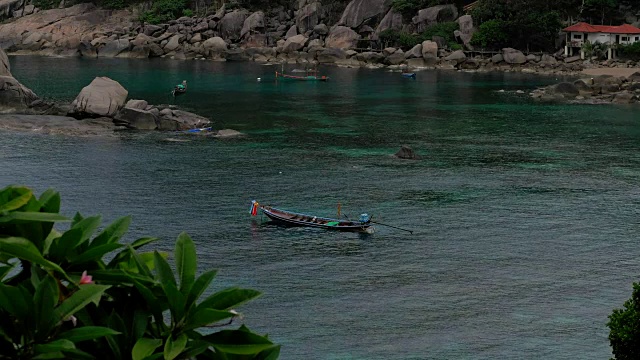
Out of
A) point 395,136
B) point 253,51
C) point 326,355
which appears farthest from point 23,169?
point 253,51

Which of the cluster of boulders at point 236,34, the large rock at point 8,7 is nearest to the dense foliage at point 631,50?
the cluster of boulders at point 236,34

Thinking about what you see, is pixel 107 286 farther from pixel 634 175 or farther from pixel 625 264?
pixel 634 175

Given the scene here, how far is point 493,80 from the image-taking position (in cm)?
11956

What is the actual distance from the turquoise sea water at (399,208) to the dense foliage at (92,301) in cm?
2272

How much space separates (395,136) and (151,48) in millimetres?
83751

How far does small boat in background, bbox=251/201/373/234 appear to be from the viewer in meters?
47.0

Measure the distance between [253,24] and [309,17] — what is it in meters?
9.34

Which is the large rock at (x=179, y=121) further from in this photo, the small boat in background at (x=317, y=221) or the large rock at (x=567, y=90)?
the large rock at (x=567, y=90)

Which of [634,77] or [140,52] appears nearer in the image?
[634,77]

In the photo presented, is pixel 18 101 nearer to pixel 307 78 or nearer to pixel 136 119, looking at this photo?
pixel 136 119

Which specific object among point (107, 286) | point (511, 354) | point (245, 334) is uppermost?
point (107, 286)

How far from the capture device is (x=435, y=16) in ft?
468

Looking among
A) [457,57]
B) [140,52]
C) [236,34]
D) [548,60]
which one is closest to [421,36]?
[457,57]

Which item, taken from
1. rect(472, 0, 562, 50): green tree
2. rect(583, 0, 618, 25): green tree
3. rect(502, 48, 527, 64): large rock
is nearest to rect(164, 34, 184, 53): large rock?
rect(472, 0, 562, 50): green tree
